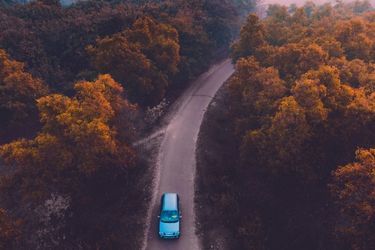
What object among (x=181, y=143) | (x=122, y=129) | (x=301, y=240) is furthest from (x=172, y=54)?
(x=301, y=240)

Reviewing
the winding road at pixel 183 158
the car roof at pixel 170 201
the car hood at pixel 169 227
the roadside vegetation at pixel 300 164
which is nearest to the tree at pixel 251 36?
the winding road at pixel 183 158

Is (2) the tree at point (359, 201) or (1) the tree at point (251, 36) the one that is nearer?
(2) the tree at point (359, 201)

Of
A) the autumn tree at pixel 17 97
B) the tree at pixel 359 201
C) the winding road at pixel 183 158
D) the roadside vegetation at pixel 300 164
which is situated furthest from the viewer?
the autumn tree at pixel 17 97

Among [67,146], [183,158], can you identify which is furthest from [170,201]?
[67,146]

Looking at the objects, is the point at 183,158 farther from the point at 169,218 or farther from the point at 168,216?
the point at 169,218

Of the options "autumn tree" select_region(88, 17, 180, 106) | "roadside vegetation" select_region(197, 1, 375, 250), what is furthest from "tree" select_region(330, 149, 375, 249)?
"autumn tree" select_region(88, 17, 180, 106)

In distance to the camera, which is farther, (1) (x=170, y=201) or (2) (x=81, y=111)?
(1) (x=170, y=201)

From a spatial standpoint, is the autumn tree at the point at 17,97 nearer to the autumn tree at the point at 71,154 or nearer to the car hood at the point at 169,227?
the autumn tree at the point at 71,154
